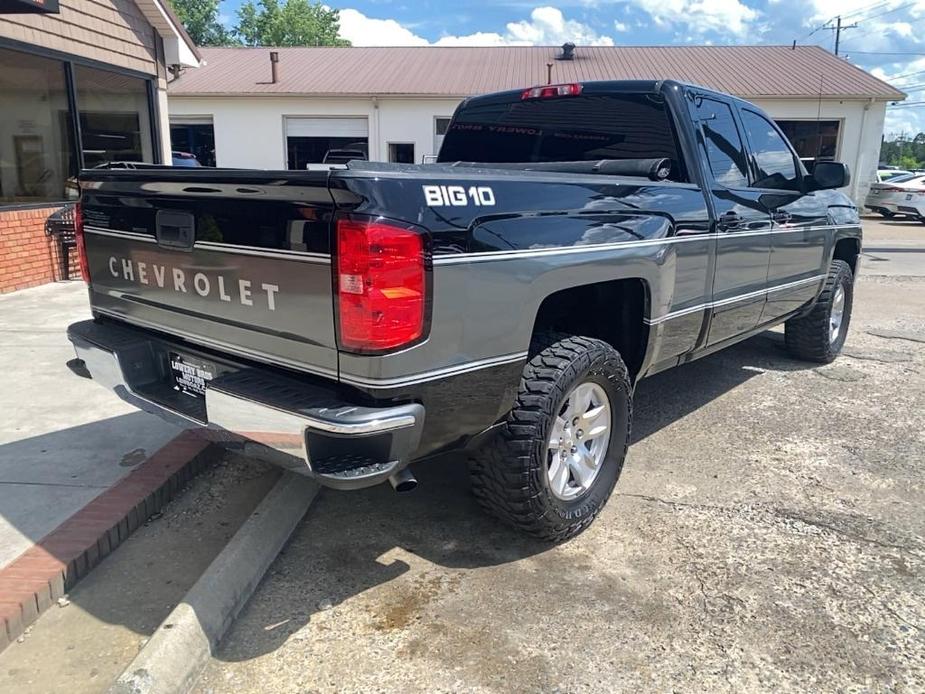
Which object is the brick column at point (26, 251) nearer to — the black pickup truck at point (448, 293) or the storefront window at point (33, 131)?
the storefront window at point (33, 131)

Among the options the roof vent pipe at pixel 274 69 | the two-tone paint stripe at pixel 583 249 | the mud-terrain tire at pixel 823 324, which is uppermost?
the roof vent pipe at pixel 274 69

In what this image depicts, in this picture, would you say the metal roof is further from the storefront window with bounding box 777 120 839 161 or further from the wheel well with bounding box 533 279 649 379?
the wheel well with bounding box 533 279 649 379

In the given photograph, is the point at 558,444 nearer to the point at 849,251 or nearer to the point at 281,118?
the point at 849,251

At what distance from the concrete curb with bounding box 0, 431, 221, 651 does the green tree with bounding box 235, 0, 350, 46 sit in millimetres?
53724

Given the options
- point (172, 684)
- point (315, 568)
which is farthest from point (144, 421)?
point (172, 684)

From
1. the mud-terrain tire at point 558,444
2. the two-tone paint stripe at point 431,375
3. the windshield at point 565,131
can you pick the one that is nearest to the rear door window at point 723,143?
the windshield at point 565,131

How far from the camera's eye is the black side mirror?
5.06m

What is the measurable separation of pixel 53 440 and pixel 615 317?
315cm

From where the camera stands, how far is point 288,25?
5225cm

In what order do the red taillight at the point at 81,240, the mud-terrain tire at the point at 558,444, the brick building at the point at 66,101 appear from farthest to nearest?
the brick building at the point at 66,101 < the red taillight at the point at 81,240 < the mud-terrain tire at the point at 558,444

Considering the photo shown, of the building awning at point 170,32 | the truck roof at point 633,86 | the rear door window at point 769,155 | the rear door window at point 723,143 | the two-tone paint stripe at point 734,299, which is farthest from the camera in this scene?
the building awning at point 170,32

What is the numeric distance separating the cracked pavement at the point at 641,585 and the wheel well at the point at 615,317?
0.77 metres

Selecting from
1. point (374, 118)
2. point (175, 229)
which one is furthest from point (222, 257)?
point (374, 118)

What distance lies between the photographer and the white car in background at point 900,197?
22000 mm
